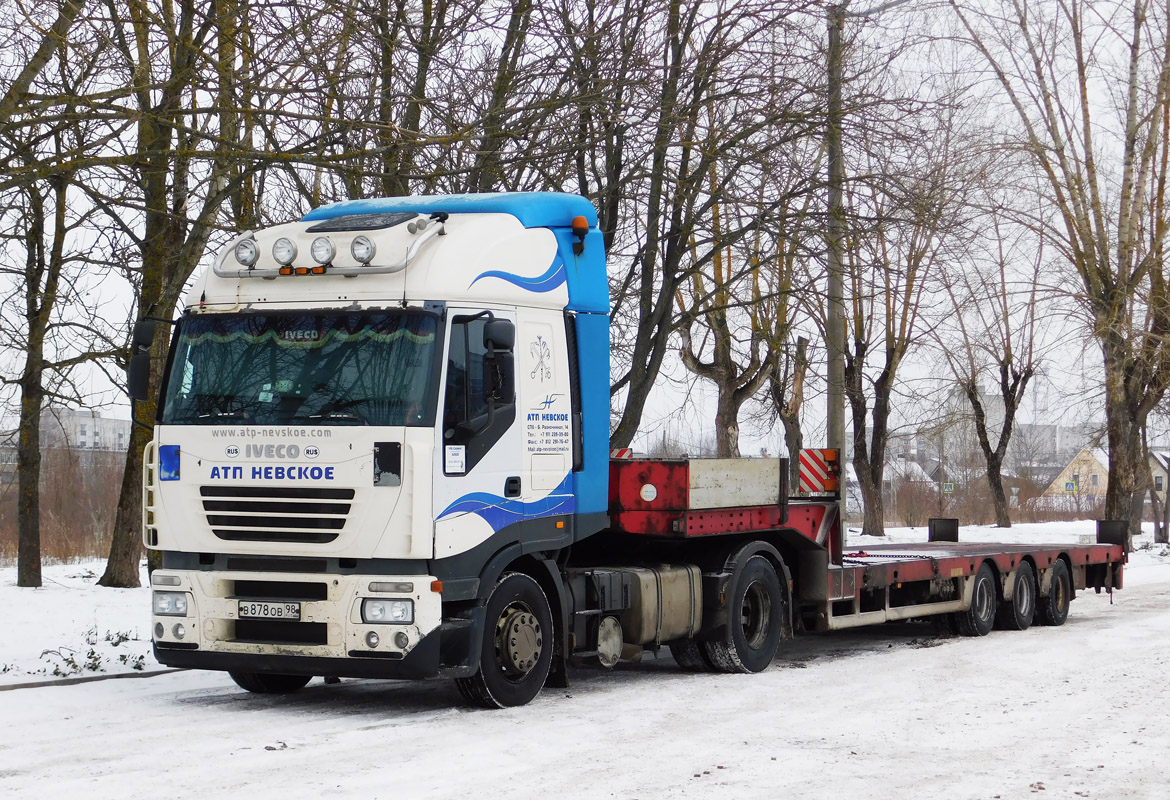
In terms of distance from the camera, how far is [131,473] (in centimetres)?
1712

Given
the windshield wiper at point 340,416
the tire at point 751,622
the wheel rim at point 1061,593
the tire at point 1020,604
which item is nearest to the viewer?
the windshield wiper at point 340,416

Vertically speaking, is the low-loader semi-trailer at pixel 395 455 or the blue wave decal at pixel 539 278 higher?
the blue wave decal at pixel 539 278

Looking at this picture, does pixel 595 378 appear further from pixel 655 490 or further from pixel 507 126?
pixel 507 126

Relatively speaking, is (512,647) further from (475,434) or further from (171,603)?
(171,603)

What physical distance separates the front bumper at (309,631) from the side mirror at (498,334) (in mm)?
1600

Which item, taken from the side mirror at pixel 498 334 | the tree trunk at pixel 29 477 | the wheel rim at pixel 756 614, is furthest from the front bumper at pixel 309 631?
the tree trunk at pixel 29 477

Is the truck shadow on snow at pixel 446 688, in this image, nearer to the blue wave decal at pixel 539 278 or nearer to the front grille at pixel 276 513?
the front grille at pixel 276 513

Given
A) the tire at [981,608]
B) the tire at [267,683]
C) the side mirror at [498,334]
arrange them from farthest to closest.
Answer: the tire at [981,608] < the tire at [267,683] < the side mirror at [498,334]

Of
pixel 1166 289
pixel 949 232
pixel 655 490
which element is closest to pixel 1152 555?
pixel 1166 289

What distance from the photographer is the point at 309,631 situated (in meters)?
8.79

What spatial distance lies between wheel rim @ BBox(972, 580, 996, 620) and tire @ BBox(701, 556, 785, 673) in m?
3.70

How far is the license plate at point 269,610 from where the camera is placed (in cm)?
A: 877

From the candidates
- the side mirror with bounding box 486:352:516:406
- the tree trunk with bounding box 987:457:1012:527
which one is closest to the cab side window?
the side mirror with bounding box 486:352:516:406

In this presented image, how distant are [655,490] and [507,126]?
13.7 feet
